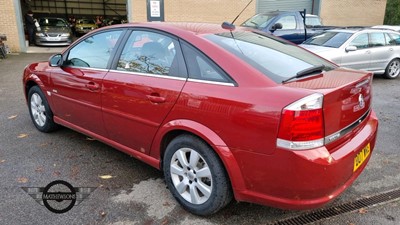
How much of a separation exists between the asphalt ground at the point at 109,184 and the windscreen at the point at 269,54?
1196 millimetres

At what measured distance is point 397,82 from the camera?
9273mm

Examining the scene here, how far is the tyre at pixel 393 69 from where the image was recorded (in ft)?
31.3

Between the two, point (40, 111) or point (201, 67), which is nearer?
point (201, 67)

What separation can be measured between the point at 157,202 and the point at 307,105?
5.23 feet

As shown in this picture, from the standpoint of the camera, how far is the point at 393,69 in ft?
31.7

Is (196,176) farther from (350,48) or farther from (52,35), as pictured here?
(52,35)

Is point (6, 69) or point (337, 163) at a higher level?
point (337, 163)

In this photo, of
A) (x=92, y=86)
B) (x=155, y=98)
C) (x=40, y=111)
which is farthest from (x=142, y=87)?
(x=40, y=111)

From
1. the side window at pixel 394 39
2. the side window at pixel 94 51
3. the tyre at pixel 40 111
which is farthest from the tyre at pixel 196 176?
the side window at pixel 394 39

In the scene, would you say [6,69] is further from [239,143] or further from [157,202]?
[239,143]

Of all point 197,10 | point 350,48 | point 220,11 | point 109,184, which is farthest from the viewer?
point 220,11

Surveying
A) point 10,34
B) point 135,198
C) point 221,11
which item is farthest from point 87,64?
point 221,11

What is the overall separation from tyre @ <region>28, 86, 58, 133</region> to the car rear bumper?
307cm

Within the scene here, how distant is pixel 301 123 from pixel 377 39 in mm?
8470
